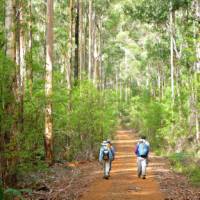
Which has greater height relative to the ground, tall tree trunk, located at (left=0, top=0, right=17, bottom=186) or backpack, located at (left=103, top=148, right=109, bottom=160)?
tall tree trunk, located at (left=0, top=0, right=17, bottom=186)

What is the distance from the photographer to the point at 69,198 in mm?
12898

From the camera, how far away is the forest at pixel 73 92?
11828 mm

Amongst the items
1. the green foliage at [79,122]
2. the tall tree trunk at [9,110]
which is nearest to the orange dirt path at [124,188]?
the tall tree trunk at [9,110]

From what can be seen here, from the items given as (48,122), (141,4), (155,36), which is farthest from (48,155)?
(155,36)

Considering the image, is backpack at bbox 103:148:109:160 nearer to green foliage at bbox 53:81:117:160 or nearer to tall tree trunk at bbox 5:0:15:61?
green foliage at bbox 53:81:117:160

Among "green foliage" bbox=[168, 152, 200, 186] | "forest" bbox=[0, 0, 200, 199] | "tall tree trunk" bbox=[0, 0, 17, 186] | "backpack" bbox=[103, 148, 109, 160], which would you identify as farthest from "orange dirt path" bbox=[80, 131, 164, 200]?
"tall tree trunk" bbox=[0, 0, 17, 186]

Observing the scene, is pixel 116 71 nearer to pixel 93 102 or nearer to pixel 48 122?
pixel 93 102

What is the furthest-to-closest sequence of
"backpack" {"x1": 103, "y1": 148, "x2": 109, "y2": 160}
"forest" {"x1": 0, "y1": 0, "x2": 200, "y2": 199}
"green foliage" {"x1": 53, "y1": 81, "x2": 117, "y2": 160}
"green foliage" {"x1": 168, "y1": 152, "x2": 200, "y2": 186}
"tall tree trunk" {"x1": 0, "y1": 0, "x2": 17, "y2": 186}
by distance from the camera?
1. "green foliage" {"x1": 53, "y1": 81, "x2": 117, "y2": 160}
2. "backpack" {"x1": 103, "y1": 148, "x2": 109, "y2": 160}
3. "green foliage" {"x1": 168, "y1": 152, "x2": 200, "y2": 186}
4. "forest" {"x1": 0, "y1": 0, "x2": 200, "y2": 199}
5. "tall tree trunk" {"x1": 0, "y1": 0, "x2": 17, "y2": 186}

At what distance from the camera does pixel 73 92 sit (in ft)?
77.8

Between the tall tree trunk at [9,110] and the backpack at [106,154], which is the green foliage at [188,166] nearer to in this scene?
the backpack at [106,154]

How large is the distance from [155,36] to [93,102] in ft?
72.1

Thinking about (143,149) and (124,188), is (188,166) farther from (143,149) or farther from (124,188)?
(124,188)

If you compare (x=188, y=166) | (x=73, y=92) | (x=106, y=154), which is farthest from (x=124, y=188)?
(x=73, y=92)

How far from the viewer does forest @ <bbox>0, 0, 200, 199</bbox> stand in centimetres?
1183
